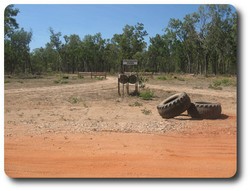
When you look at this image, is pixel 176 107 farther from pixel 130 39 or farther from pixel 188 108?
pixel 130 39

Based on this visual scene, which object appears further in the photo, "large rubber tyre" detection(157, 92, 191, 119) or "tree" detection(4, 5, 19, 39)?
"large rubber tyre" detection(157, 92, 191, 119)

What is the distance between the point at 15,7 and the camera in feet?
14.7

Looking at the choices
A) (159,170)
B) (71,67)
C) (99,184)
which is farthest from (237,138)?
Answer: (71,67)

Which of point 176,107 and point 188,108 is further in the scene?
point 188,108

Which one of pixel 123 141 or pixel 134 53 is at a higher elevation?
pixel 134 53

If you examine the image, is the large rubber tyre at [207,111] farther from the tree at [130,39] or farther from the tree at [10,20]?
the tree at [10,20]

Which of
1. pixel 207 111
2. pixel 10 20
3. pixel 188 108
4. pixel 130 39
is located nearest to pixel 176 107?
pixel 188 108

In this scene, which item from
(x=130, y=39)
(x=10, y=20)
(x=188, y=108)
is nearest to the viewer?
(x=10, y=20)

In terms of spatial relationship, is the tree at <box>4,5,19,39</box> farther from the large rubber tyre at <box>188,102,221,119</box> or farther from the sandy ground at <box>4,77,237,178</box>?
the large rubber tyre at <box>188,102,221,119</box>

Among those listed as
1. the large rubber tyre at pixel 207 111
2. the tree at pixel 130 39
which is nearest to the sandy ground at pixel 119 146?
the large rubber tyre at pixel 207 111

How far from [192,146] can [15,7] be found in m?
3.03

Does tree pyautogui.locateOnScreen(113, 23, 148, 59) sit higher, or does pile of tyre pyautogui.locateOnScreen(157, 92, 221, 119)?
tree pyautogui.locateOnScreen(113, 23, 148, 59)

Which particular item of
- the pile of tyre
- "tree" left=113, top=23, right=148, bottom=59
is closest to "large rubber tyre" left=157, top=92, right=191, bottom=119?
the pile of tyre
